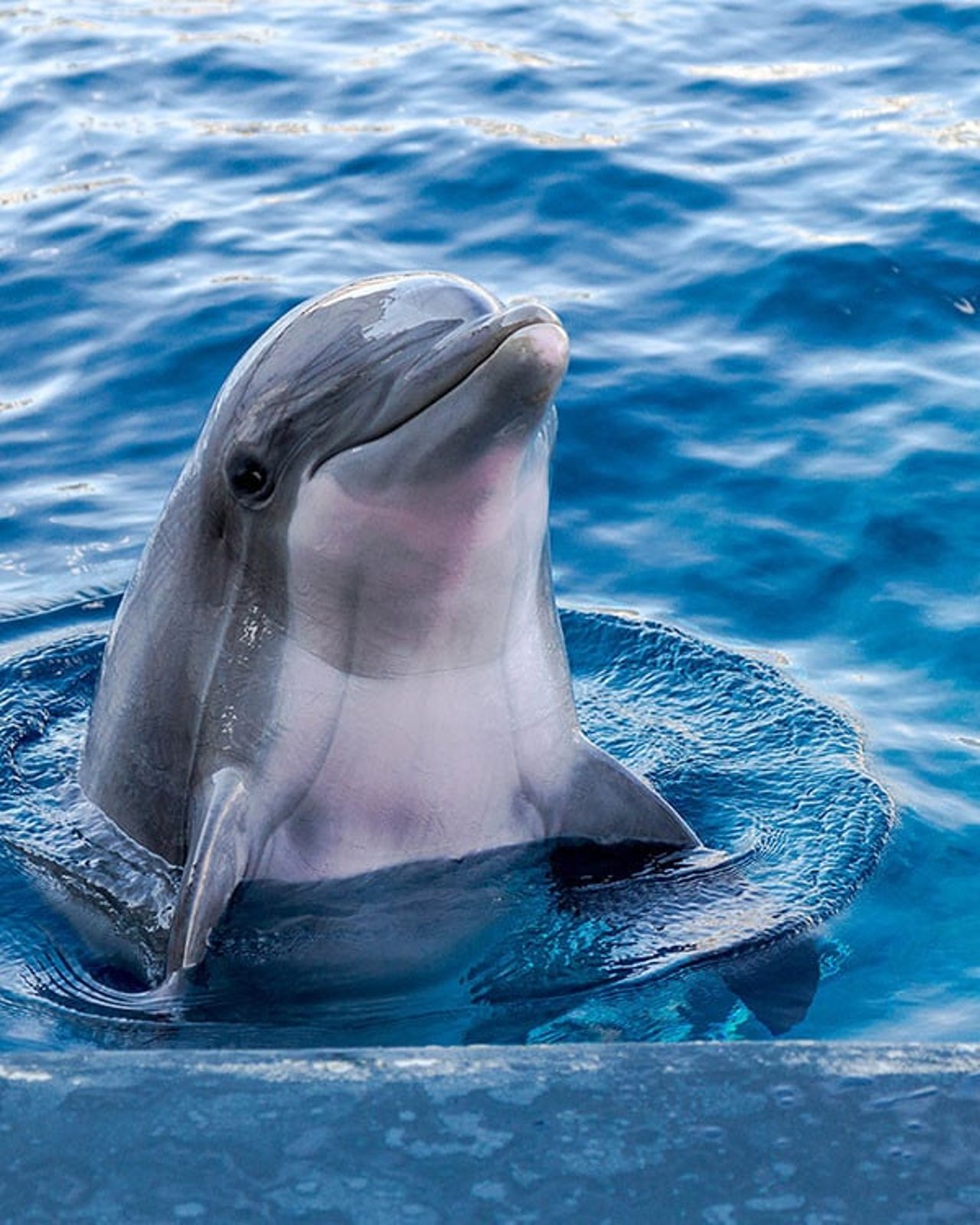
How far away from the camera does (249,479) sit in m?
5.39

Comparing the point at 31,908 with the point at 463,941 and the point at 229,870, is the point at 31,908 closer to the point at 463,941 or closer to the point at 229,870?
the point at 229,870

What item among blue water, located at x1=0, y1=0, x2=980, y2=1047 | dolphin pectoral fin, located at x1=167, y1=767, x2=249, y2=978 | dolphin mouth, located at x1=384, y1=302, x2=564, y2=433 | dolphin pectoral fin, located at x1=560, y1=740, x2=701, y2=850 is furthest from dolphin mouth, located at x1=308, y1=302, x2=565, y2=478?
blue water, located at x1=0, y1=0, x2=980, y2=1047

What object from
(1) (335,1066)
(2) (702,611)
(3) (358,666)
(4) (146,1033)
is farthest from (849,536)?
(1) (335,1066)

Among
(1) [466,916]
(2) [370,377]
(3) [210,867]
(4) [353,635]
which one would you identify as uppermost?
(2) [370,377]

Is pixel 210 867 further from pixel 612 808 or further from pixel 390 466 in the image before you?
pixel 612 808

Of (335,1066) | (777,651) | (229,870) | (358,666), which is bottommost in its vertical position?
(777,651)

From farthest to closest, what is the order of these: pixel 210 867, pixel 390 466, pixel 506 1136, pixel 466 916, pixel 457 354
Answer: pixel 466 916 → pixel 210 867 → pixel 390 466 → pixel 457 354 → pixel 506 1136

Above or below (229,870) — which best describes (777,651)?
below

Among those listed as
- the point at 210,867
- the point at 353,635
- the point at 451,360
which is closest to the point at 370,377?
the point at 451,360

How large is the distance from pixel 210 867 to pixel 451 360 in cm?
146

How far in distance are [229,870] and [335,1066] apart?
2.57 metres

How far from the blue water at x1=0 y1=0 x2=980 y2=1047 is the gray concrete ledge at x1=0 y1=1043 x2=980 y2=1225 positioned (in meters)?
2.42

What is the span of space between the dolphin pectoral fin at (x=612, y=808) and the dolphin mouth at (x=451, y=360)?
53.5 inches

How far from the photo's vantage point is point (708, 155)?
1305 cm
